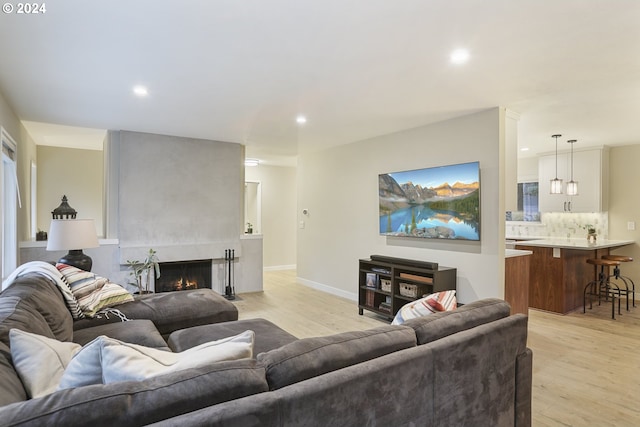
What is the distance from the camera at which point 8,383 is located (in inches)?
A: 46.2

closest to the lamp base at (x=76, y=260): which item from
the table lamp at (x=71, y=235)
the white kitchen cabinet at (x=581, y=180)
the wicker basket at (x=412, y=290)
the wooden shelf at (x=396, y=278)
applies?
the table lamp at (x=71, y=235)

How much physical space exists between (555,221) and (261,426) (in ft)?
23.7

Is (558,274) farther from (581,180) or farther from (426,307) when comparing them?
(426,307)

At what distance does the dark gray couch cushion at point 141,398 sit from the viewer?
2.92ft

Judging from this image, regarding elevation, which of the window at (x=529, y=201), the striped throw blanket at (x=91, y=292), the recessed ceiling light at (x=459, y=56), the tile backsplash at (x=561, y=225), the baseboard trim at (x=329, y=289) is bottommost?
the baseboard trim at (x=329, y=289)

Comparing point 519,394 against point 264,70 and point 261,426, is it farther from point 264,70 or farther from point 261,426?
point 264,70

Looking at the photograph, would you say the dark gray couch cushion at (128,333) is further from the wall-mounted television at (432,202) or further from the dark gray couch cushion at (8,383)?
the wall-mounted television at (432,202)

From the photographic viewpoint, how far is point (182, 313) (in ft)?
10.2

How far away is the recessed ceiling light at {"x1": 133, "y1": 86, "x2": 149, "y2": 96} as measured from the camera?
10.8 ft

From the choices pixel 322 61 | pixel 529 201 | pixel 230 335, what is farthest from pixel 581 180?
pixel 230 335

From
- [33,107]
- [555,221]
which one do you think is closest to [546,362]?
[555,221]

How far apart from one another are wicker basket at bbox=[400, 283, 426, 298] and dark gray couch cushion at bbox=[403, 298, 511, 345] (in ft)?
7.35

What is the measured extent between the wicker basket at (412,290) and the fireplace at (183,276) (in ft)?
10.3

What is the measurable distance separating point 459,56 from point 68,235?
369 cm
